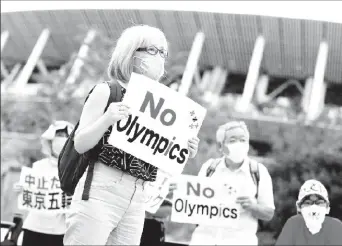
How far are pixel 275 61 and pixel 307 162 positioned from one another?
57.7 ft

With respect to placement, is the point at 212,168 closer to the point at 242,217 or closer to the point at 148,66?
the point at 242,217

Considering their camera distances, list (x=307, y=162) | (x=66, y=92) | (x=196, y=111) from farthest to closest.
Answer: (x=66, y=92), (x=307, y=162), (x=196, y=111)

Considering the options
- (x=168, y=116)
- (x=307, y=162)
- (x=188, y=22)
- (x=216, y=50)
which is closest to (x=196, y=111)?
(x=168, y=116)

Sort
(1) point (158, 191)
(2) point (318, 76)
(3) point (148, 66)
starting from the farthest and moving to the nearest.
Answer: (2) point (318, 76), (1) point (158, 191), (3) point (148, 66)

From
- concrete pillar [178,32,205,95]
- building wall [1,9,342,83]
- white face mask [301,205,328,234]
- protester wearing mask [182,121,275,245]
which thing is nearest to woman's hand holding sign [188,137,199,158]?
protester wearing mask [182,121,275,245]

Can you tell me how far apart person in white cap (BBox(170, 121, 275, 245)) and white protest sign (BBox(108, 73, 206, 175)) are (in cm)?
189

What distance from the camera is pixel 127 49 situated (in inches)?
107

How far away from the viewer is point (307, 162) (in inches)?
537

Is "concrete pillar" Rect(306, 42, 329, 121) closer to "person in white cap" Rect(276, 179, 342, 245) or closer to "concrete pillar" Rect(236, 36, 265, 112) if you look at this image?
"concrete pillar" Rect(236, 36, 265, 112)

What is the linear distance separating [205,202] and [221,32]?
964 inches

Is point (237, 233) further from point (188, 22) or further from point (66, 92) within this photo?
point (188, 22)

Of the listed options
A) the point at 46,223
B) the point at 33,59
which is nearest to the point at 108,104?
the point at 46,223

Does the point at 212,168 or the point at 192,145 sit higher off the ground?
the point at 212,168

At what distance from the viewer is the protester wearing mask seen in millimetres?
4641
